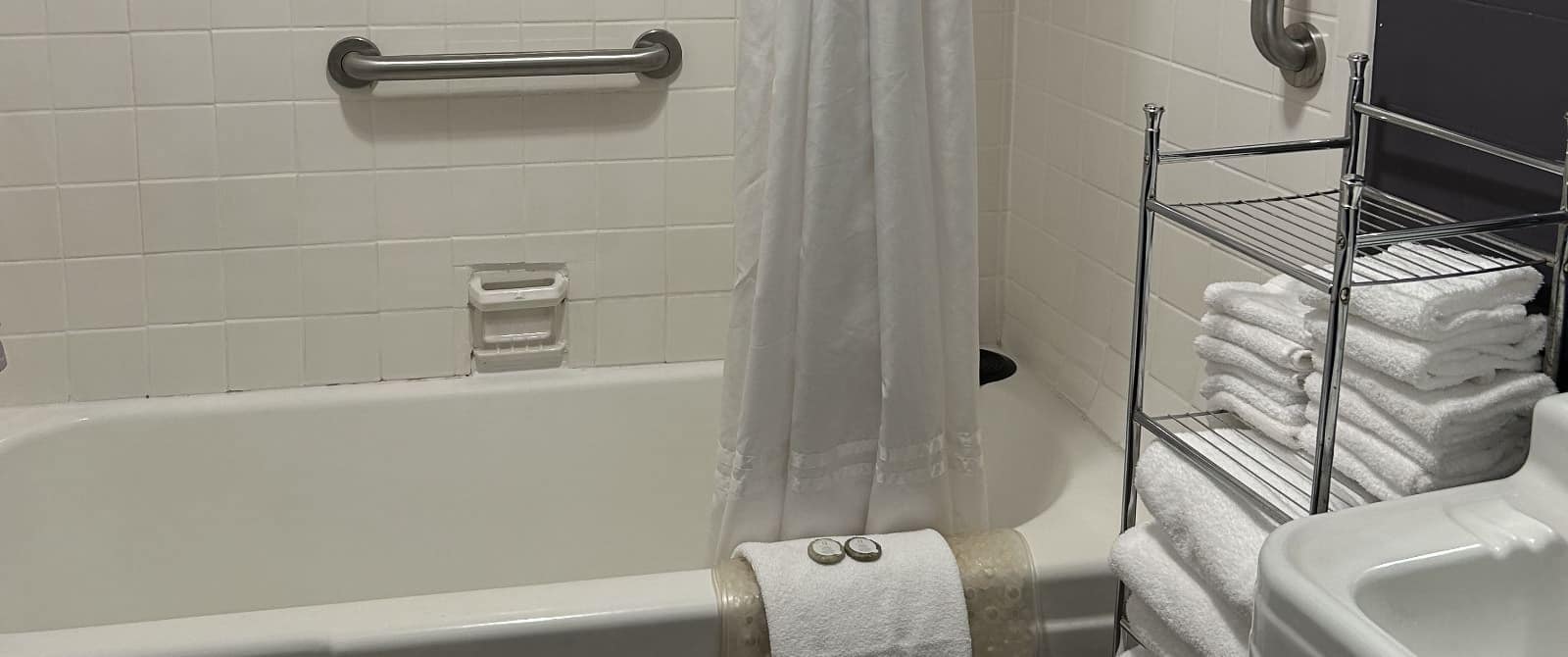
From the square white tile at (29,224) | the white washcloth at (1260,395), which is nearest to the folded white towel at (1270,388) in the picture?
the white washcloth at (1260,395)

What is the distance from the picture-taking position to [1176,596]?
145 cm

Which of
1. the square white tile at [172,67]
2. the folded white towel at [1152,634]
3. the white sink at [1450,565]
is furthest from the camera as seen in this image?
the square white tile at [172,67]

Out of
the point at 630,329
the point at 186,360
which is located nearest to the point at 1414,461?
the point at 630,329

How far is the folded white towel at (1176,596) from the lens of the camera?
1.39m

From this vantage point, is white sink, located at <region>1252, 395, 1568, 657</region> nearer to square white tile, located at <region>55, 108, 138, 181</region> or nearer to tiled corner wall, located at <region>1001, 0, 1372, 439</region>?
tiled corner wall, located at <region>1001, 0, 1372, 439</region>

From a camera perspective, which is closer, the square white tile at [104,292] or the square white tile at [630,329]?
the square white tile at [104,292]

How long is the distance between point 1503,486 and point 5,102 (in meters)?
1.94

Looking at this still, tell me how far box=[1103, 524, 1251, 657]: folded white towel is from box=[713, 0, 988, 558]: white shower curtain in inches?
13.7

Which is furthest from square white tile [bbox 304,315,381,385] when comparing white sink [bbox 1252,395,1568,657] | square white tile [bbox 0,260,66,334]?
white sink [bbox 1252,395,1568,657]

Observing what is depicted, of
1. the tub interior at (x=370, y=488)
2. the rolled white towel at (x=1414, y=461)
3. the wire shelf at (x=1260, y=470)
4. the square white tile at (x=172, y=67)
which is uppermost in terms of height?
the square white tile at (x=172, y=67)

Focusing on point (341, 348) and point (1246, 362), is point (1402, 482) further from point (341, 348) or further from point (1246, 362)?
point (341, 348)

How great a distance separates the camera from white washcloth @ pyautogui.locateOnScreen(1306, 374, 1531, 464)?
127 centimetres

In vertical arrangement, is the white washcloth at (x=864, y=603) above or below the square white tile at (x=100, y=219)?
below

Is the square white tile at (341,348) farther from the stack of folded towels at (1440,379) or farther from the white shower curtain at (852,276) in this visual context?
the stack of folded towels at (1440,379)
